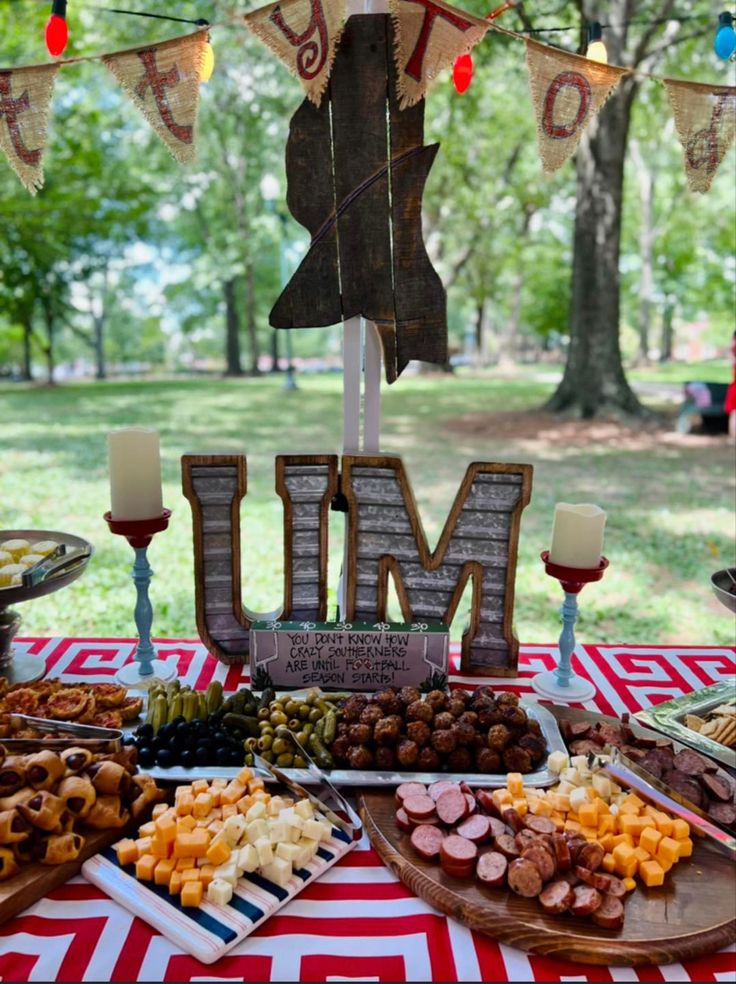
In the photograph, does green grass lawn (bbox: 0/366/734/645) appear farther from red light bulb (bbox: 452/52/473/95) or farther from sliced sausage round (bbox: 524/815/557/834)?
sliced sausage round (bbox: 524/815/557/834)

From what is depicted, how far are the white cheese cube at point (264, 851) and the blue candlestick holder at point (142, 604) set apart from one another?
2.49 ft

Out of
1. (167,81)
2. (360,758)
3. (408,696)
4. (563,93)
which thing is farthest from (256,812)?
(563,93)

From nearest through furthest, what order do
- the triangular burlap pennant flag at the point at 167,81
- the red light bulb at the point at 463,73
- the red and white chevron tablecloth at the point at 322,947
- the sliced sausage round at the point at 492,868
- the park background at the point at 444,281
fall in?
the red and white chevron tablecloth at the point at 322,947 → the sliced sausage round at the point at 492,868 → the triangular burlap pennant flag at the point at 167,81 → the red light bulb at the point at 463,73 → the park background at the point at 444,281

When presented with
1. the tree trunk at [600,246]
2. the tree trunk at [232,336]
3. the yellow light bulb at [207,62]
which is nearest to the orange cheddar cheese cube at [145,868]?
the yellow light bulb at [207,62]

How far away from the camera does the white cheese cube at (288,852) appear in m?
1.25

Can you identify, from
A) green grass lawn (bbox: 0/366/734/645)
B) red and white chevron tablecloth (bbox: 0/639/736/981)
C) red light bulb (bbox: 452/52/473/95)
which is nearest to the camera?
red and white chevron tablecloth (bbox: 0/639/736/981)

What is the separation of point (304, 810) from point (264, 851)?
0.41ft

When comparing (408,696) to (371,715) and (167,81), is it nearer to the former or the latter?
(371,715)

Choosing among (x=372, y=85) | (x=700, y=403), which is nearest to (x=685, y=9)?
(x=700, y=403)

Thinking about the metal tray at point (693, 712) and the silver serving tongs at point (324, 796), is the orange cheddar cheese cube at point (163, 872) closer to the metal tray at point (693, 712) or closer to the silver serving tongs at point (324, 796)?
the silver serving tongs at point (324, 796)

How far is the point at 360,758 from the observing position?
150 centimetres

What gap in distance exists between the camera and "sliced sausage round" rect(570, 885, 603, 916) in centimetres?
116

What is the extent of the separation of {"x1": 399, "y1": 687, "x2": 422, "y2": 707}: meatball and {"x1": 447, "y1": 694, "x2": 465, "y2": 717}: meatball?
2.9 inches

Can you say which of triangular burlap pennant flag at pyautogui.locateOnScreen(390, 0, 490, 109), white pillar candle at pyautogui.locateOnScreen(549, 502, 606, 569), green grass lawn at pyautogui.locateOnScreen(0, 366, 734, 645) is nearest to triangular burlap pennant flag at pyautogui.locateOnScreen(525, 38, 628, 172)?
triangular burlap pennant flag at pyautogui.locateOnScreen(390, 0, 490, 109)
